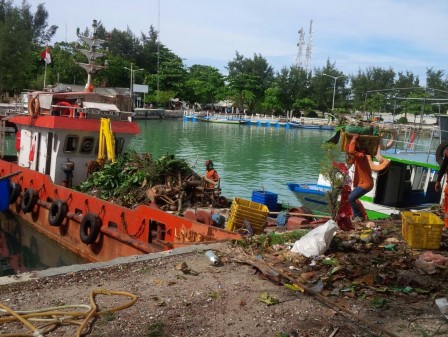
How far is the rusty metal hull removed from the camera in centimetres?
805

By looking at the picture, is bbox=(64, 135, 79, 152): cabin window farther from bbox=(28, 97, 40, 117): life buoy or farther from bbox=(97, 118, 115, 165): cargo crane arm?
bbox=(28, 97, 40, 117): life buoy

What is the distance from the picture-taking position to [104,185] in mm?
11344

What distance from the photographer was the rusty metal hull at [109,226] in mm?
8047

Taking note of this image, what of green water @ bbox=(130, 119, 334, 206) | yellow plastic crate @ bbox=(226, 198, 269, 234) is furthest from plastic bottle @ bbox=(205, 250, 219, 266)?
green water @ bbox=(130, 119, 334, 206)

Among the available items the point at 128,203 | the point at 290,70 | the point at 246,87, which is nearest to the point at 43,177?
the point at 128,203

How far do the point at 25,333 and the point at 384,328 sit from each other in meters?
3.05

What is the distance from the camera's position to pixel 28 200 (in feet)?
42.7

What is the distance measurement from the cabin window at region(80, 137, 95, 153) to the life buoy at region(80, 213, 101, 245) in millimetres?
2640

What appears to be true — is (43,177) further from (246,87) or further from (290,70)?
(290,70)

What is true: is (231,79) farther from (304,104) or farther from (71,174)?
(71,174)

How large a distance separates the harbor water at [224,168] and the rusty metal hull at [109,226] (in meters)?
0.45

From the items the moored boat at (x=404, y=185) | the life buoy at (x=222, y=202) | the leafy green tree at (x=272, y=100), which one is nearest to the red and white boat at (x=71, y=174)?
the life buoy at (x=222, y=202)

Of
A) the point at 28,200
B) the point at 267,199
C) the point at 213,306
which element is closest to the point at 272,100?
the point at 28,200

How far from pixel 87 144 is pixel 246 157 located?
75.6ft
